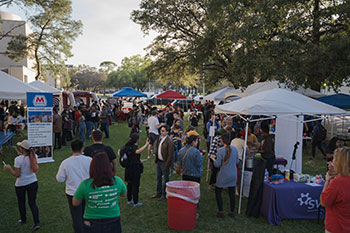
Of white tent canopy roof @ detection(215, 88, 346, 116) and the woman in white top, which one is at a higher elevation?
white tent canopy roof @ detection(215, 88, 346, 116)

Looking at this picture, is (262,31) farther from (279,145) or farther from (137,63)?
(137,63)

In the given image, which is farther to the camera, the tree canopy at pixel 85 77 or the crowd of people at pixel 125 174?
the tree canopy at pixel 85 77

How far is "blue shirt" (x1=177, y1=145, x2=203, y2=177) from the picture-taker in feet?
17.7

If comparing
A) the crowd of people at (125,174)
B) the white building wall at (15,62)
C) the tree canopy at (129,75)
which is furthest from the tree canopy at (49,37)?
Answer: the tree canopy at (129,75)

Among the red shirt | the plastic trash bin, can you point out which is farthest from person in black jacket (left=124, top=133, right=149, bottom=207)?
the red shirt

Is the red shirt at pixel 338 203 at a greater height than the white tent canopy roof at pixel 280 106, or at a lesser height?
lesser

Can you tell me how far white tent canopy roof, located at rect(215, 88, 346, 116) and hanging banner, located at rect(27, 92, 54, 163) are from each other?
6255mm

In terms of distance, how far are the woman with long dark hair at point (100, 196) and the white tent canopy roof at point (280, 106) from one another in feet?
12.7

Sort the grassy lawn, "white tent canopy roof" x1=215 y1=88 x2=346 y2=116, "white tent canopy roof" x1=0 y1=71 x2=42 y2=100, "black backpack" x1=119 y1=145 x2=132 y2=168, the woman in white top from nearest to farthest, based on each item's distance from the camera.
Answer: the woman in white top → the grassy lawn → "black backpack" x1=119 y1=145 x2=132 y2=168 → "white tent canopy roof" x1=215 y1=88 x2=346 y2=116 → "white tent canopy roof" x1=0 y1=71 x2=42 y2=100

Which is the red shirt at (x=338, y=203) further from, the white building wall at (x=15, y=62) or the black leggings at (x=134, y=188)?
the white building wall at (x=15, y=62)

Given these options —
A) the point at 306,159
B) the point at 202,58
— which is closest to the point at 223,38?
the point at 202,58

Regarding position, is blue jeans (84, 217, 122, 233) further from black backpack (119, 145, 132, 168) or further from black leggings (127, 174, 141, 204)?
black leggings (127, 174, 141, 204)

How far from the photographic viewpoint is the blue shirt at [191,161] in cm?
538

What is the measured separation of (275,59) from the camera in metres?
13.1
